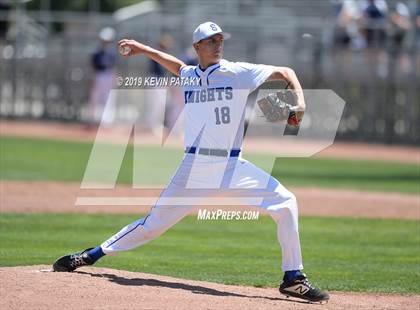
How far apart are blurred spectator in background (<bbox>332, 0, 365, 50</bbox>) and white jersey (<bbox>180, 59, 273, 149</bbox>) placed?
19.0m

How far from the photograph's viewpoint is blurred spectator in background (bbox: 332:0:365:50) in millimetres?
26594

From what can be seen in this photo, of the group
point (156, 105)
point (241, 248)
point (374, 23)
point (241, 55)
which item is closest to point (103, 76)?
point (156, 105)

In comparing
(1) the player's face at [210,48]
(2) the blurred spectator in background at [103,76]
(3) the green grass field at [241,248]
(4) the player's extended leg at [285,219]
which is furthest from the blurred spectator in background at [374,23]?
(4) the player's extended leg at [285,219]

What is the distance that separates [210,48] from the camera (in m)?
8.13

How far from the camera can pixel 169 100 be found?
28.6 m

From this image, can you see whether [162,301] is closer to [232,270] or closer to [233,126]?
[233,126]

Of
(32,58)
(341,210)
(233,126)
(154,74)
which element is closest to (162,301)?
(233,126)

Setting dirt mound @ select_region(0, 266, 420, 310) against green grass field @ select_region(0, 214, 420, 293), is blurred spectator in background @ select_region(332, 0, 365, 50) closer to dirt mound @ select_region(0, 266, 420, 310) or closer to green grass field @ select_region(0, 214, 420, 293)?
green grass field @ select_region(0, 214, 420, 293)

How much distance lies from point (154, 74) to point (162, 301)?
19352 millimetres

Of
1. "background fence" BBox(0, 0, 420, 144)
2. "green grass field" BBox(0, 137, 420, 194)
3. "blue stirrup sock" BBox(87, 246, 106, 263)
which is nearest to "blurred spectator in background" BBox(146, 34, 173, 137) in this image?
"background fence" BBox(0, 0, 420, 144)

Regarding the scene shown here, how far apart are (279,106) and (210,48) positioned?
2.63 feet

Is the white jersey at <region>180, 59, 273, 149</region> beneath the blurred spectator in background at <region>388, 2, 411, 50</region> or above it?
beneath

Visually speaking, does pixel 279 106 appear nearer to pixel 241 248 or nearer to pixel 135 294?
pixel 135 294

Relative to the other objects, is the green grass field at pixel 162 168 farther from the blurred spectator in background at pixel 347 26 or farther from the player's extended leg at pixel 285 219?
the player's extended leg at pixel 285 219
